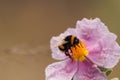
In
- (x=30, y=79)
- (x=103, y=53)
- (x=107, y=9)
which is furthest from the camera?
(x=107, y=9)

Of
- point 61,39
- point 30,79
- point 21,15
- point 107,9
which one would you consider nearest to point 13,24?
point 21,15

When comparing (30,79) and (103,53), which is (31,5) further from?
(103,53)

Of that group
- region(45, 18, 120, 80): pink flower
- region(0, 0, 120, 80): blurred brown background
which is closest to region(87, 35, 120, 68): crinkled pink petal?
region(45, 18, 120, 80): pink flower

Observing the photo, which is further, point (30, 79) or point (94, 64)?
point (30, 79)

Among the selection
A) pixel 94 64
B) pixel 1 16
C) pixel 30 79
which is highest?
pixel 1 16

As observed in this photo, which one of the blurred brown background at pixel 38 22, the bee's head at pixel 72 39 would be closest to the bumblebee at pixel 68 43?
the bee's head at pixel 72 39

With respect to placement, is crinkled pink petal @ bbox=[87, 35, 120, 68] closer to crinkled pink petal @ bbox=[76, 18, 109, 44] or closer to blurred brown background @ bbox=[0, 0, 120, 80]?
crinkled pink petal @ bbox=[76, 18, 109, 44]

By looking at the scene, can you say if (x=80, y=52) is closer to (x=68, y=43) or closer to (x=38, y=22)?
(x=68, y=43)
